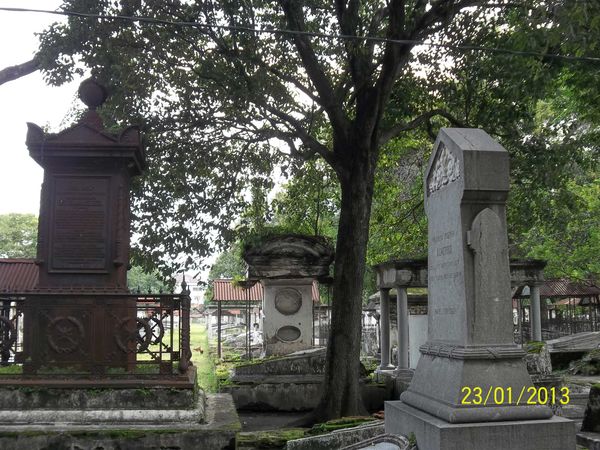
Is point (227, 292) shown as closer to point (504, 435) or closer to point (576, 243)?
point (576, 243)

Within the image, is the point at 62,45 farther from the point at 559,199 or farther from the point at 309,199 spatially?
the point at 559,199

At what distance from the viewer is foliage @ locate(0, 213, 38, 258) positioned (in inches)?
2393

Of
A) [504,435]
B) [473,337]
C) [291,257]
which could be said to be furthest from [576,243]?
[504,435]

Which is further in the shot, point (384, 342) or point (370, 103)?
point (384, 342)

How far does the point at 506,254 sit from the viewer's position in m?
6.06

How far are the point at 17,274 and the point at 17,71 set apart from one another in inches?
567

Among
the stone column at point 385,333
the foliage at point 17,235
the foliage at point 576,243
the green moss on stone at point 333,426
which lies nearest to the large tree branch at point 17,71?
the stone column at point 385,333

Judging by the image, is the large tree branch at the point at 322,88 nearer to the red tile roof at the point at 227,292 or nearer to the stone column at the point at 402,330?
the stone column at the point at 402,330

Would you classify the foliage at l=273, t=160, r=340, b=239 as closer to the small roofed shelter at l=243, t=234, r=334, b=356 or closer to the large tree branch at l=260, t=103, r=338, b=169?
the small roofed shelter at l=243, t=234, r=334, b=356

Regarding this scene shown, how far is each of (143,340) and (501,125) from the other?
10.0 meters

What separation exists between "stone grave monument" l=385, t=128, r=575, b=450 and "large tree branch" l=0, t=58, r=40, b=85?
39.9 ft

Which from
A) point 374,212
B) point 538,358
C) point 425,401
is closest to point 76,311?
point 425,401

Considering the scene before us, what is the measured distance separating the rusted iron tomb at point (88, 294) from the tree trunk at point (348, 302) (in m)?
3.55

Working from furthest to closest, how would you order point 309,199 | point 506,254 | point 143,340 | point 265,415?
point 309,199, point 265,415, point 143,340, point 506,254
